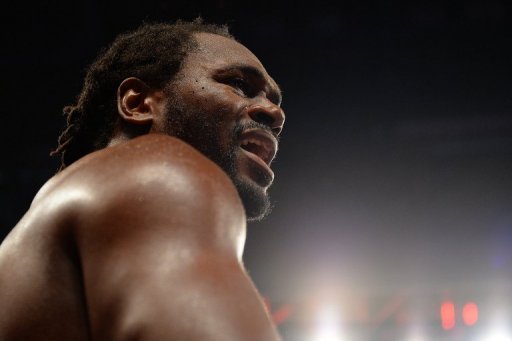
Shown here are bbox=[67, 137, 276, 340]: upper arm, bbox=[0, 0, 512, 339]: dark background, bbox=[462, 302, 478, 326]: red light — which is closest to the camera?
bbox=[67, 137, 276, 340]: upper arm

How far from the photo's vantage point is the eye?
52.7 inches

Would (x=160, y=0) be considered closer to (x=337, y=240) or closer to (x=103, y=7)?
(x=103, y=7)

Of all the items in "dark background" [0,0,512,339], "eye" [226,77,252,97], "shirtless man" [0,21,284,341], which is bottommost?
"shirtless man" [0,21,284,341]

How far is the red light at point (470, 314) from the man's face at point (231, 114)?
449 centimetres

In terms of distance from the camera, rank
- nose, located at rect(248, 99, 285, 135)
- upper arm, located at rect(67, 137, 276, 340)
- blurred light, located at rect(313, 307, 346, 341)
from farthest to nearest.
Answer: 1. blurred light, located at rect(313, 307, 346, 341)
2. nose, located at rect(248, 99, 285, 135)
3. upper arm, located at rect(67, 137, 276, 340)

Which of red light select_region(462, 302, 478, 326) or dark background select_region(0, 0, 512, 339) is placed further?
red light select_region(462, 302, 478, 326)

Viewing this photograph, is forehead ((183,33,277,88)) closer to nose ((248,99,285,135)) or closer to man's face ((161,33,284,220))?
man's face ((161,33,284,220))

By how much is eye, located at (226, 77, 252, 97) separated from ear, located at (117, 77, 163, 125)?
5.7 inches

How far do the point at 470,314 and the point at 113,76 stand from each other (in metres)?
4.71

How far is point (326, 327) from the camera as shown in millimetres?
5629

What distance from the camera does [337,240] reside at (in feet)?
18.1

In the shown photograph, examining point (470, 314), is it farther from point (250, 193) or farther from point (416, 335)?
point (250, 193)

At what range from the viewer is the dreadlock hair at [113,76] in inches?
52.6

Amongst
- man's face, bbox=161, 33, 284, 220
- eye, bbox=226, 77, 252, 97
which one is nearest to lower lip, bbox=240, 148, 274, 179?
man's face, bbox=161, 33, 284, 220
